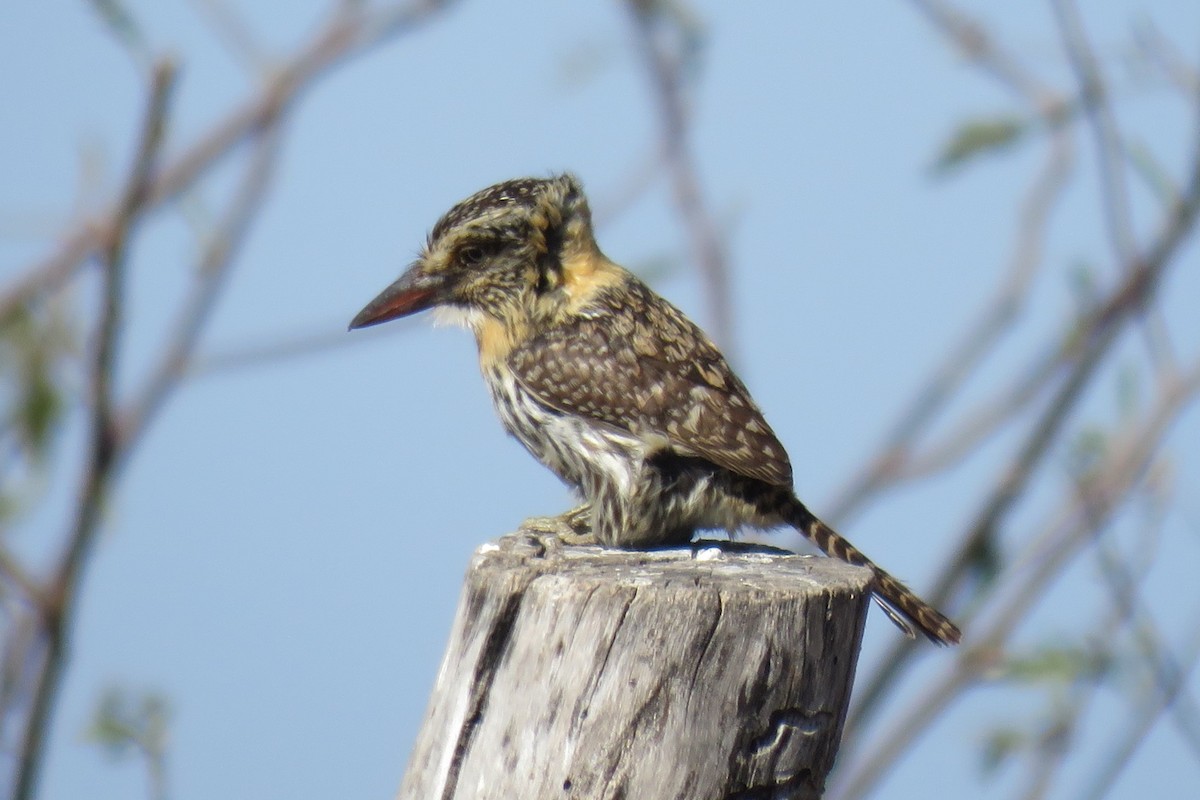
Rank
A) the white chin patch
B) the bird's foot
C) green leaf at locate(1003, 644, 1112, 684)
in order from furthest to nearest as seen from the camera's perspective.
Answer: green leaf at locate(1003, 644, 1112, 684) < the white chin patch < the bird's foot

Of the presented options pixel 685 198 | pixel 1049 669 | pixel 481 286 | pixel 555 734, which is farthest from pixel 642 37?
pixel 555 734

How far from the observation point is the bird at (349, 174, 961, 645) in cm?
409

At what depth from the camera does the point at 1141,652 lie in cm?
484

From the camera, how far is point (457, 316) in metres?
4.54

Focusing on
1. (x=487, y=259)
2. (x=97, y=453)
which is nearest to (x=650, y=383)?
(x=487, y=259)

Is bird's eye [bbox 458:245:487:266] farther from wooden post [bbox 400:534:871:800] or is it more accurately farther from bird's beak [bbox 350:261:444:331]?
wooden post [bbox 400:534:871:800]

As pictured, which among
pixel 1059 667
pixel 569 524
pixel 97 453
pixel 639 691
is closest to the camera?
pixel 639 691

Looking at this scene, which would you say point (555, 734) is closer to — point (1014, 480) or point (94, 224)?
point (94, 224)

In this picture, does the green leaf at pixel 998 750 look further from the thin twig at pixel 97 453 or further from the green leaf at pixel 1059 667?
the thin twig at pixel 97 453

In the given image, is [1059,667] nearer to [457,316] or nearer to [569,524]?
[569,524]

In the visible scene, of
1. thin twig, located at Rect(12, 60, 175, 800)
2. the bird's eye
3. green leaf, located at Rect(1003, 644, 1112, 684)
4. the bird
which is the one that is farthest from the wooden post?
green leaf, located at Rect(1003, 644, 1112, 684)

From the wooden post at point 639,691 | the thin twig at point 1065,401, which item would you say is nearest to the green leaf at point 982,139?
the thin twig at point 1065,401

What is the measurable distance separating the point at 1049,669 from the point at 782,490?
1.50 m

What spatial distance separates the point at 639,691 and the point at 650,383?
1.52 meters
